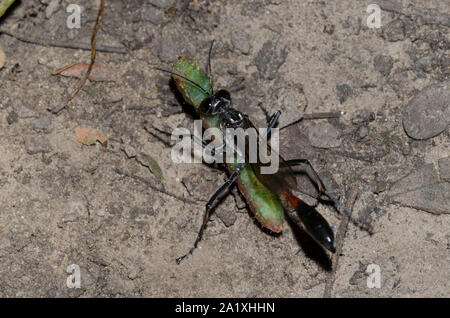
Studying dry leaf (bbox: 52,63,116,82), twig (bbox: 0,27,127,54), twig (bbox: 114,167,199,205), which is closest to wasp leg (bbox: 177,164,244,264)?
twig (bbox: 114,167,199,205)

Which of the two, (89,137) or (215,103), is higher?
(215,103)

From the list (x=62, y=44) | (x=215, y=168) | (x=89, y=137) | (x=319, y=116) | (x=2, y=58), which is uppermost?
(x=62, y=44)

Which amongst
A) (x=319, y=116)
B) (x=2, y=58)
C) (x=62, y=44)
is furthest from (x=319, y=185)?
(x=2, y=58)

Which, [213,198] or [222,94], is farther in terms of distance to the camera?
[222,94]

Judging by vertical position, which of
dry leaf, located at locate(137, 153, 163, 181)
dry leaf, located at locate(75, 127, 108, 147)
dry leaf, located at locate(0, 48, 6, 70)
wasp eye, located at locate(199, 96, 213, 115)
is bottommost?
dry leaf, located at locate(137, 153, 163, 181)

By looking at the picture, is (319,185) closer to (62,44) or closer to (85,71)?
(85,71)

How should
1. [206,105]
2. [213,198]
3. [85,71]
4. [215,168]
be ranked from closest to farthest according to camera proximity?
[213,198], [206,105], [215,168], [85,71]

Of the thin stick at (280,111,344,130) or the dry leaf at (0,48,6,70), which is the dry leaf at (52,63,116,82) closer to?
the dry leaf at (0,48,6,70)
